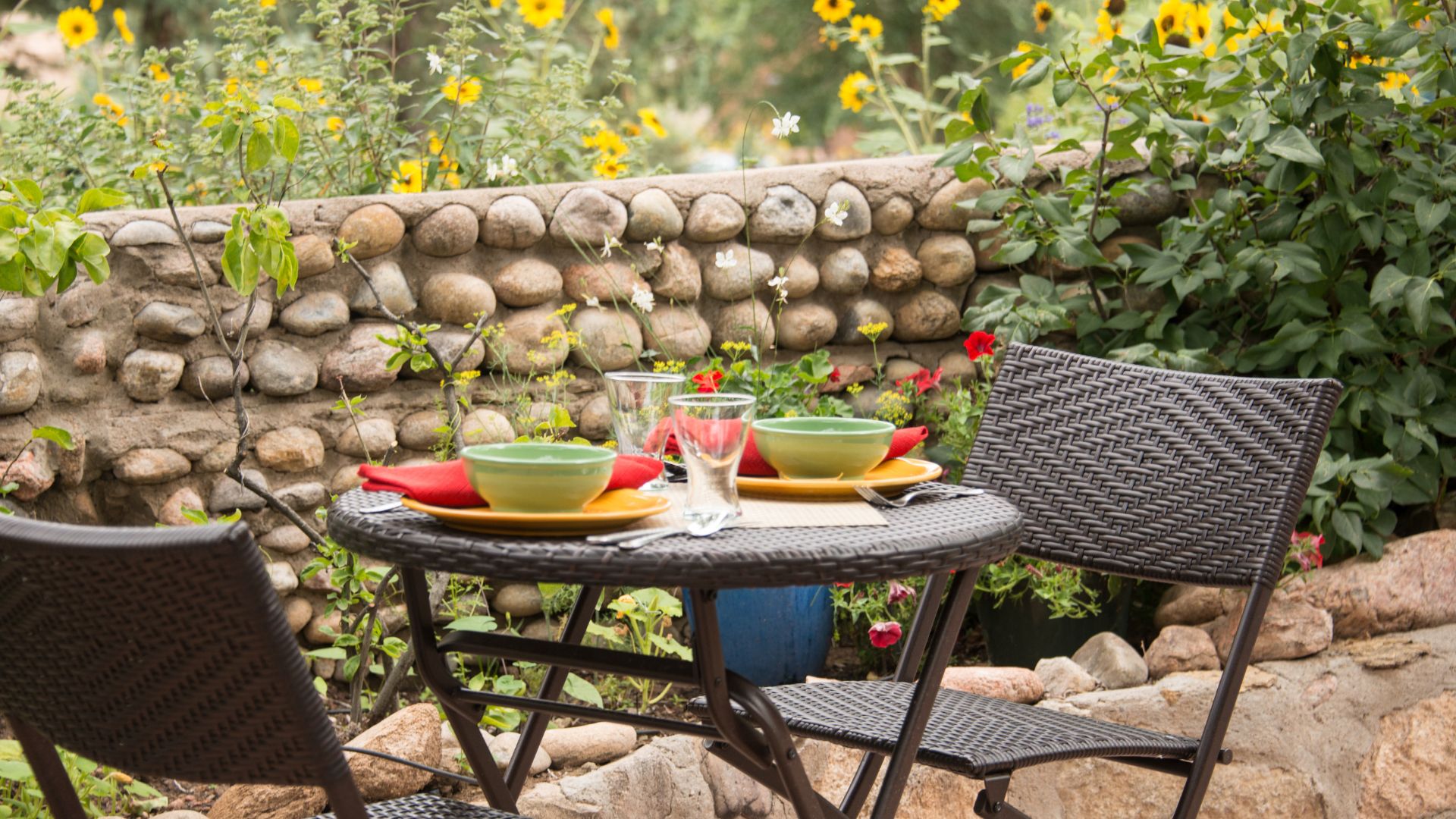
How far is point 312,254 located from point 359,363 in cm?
23

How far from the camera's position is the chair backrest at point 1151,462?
173cm

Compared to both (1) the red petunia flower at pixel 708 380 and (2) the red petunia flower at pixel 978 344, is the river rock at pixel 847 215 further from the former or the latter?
(1) the red petunia flower at pixel 708 380

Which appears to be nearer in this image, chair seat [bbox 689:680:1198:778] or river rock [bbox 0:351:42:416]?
chair seat [bbox 689:680:1198:778]

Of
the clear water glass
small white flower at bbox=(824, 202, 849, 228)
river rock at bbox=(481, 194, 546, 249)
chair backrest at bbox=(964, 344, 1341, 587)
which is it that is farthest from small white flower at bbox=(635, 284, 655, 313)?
the clear water glass

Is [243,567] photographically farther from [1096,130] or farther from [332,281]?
[1096,130]

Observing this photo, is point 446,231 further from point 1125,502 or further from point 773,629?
point 1125,502

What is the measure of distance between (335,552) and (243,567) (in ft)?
4.74

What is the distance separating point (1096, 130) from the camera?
137 inches

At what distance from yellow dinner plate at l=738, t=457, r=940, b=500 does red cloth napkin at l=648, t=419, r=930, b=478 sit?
0.01 meters

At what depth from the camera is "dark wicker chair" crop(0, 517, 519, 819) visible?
873 millimetres

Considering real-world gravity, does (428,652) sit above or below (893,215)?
below

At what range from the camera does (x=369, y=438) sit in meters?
2.63

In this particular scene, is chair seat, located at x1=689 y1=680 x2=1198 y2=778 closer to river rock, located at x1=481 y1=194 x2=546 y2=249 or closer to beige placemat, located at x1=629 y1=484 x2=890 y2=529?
beige placemat, located at x1=629 y1=484 x2=890 y2=529

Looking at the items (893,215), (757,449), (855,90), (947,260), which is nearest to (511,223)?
(893,215)
